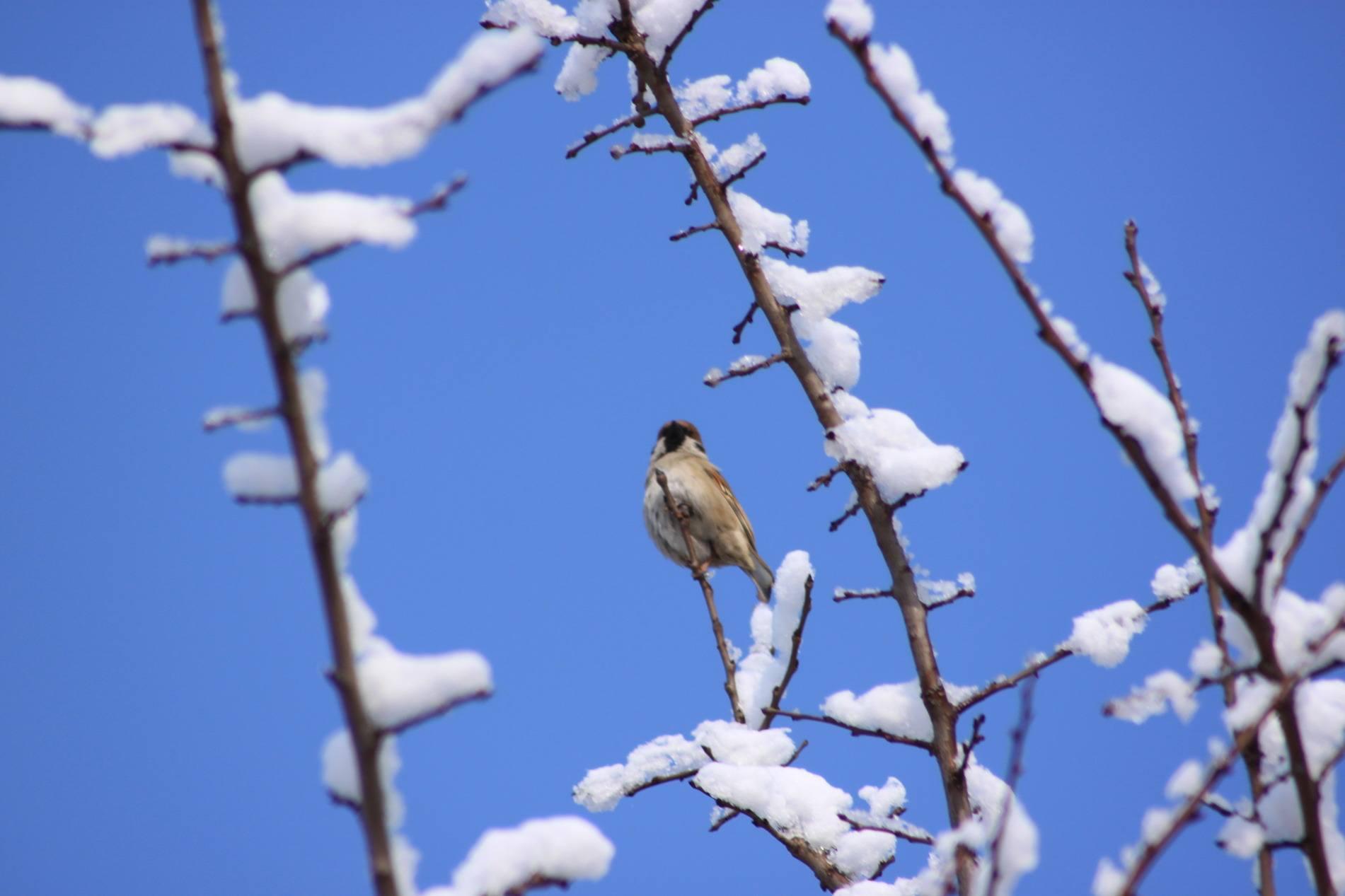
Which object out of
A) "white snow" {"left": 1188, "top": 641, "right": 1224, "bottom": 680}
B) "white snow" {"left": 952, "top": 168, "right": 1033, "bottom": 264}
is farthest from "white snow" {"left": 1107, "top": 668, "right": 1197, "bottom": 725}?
"white snow" {"left": 952, "top": 168, "right": 1033, "bottom": 264}

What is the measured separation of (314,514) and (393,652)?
A: 0.64ft

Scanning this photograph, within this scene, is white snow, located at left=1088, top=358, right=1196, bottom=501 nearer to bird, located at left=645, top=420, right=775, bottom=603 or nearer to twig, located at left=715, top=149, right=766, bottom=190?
twig, located at left=715, top=149, right=766, bottom=190

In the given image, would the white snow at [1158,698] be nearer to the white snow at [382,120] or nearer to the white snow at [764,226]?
the white snow at [382,120]

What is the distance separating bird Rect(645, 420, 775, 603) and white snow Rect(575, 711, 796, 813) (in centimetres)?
392

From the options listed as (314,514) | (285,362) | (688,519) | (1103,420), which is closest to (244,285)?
(285,362)

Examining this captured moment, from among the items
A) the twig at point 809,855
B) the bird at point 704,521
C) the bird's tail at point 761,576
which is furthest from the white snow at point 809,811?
the bird's tail at point 761,576

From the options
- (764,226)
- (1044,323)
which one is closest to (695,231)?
(764,226)

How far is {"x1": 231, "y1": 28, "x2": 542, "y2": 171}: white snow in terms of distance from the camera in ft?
3.53

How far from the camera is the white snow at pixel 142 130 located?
3.67 ft

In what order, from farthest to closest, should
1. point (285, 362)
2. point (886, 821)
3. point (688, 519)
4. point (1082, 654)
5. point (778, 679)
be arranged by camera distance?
point (688, 519) < point (778, 679) < point (886, 821) < point (1082, 654) < point (285, 362)

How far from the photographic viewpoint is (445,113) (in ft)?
3.62

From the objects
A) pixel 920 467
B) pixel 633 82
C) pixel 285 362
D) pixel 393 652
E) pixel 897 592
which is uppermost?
pixel 633 82

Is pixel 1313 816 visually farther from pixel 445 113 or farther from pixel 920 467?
pixel 920 467

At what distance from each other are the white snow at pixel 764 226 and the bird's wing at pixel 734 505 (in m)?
4.57
